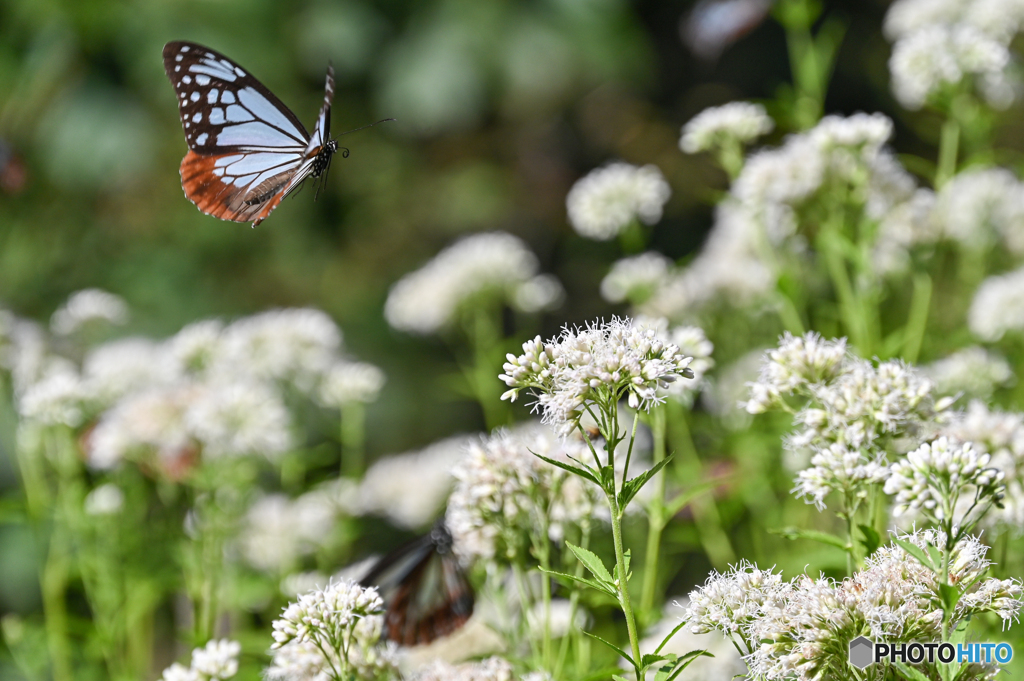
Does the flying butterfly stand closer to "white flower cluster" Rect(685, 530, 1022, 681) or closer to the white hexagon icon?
"white flower cluster" Rect(685, 530, 1022, 681)

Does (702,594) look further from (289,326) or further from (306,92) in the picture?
(306,92)

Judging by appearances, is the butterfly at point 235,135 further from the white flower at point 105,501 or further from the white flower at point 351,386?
the white flower at point 105,501

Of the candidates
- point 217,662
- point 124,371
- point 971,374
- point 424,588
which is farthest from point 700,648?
point 124,371

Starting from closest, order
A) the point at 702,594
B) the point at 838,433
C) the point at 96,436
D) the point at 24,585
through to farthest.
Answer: the point at 702,594
the point at 838,433
the point at 96,436
the point at 24,585

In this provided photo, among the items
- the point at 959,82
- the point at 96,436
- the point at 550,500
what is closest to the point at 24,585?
the point at 96,436

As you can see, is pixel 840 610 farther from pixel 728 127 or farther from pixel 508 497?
pixel 728 127

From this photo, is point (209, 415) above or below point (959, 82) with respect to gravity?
below
